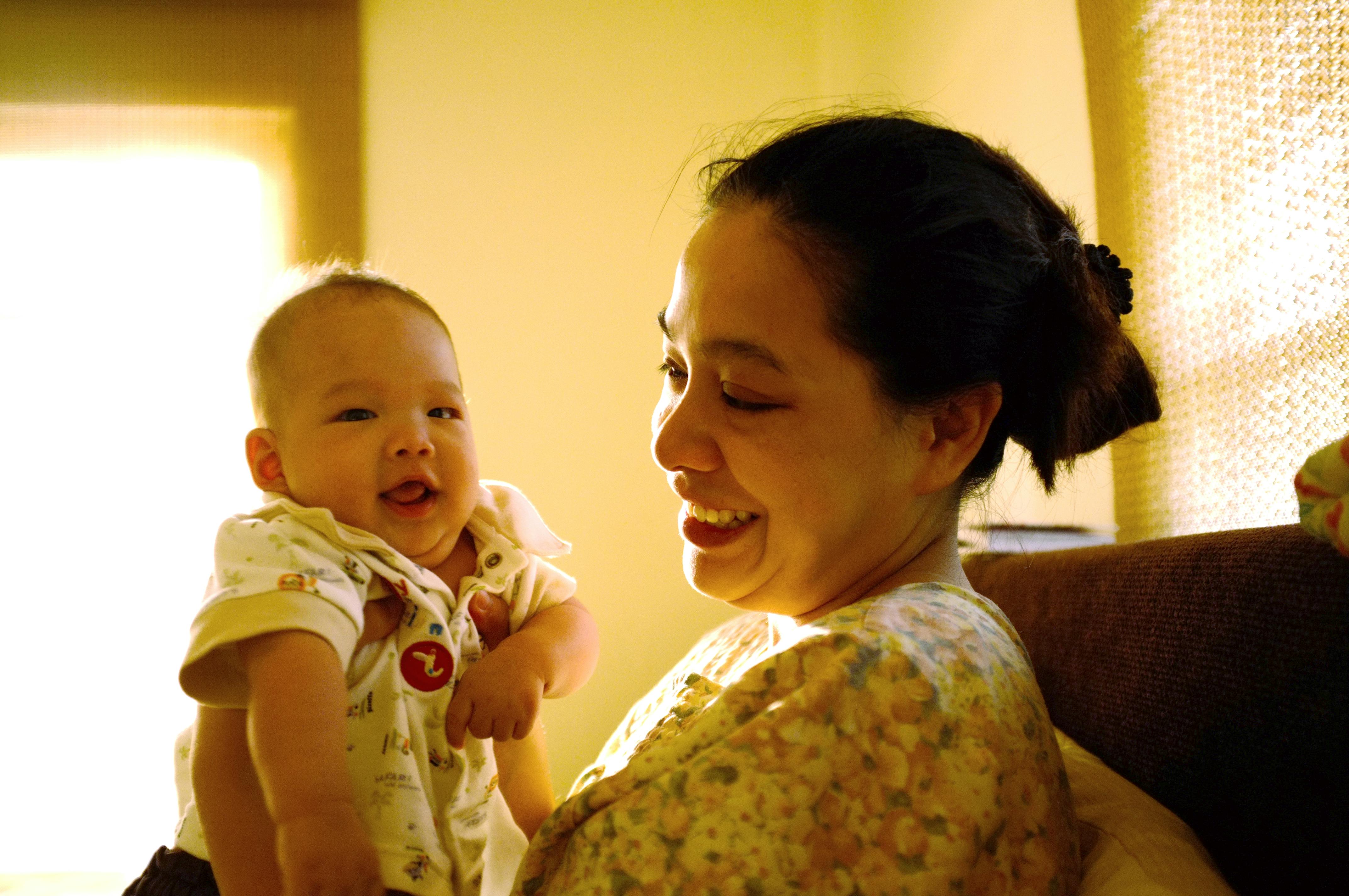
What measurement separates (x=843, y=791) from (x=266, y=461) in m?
0.70

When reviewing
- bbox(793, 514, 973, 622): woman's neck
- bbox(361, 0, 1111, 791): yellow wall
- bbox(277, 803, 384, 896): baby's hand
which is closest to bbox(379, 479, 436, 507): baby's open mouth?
bbox(277, 803, 384, 896): baby's hand

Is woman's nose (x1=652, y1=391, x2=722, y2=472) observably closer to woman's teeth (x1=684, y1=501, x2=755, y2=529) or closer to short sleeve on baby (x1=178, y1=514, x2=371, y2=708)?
woman's teeth (x1=684, y1=501, x2=755, y2=529)

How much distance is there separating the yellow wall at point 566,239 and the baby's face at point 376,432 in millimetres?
2275

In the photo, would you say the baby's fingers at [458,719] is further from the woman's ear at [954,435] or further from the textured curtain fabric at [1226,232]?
the textured curtain fabric at [1226,232]

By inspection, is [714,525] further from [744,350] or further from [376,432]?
[376,432]

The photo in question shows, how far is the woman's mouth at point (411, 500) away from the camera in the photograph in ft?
3.19

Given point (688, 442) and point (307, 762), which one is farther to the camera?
point (688, 442)

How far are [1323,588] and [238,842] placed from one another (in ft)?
3.16

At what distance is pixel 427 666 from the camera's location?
3.00 feet

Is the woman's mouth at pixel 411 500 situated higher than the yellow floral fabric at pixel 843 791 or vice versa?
the woman's mouth at pixel 411 500

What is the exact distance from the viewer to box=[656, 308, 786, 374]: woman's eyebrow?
3.14 ft

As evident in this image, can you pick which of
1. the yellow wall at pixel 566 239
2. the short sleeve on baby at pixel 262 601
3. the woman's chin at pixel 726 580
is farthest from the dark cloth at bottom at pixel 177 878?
the yellow wall at pixel 566 239

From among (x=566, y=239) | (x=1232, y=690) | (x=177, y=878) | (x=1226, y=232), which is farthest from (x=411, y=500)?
(x=566, y=239)

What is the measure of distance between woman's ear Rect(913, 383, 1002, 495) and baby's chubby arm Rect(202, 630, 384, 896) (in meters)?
0.63
